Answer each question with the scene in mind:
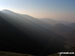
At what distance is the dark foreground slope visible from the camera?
19.9 ft

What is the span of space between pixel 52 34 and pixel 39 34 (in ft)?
1.45

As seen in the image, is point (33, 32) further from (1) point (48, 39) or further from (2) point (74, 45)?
(2) point (74, 45)

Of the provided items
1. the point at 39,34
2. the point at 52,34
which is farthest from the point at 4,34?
the point at 52,34

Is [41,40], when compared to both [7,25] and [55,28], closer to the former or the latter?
[55,28]

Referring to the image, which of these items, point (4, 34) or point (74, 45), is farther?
point (74, 45)

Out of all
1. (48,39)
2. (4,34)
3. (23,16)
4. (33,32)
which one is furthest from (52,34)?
(4,34)

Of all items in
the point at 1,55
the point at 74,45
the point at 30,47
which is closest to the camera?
the point at 1,55

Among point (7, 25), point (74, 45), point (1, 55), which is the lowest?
point (1, 55)

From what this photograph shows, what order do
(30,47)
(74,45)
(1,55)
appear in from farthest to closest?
(74,45) < (30,47) < (1,55)

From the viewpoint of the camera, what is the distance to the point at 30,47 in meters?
6.24

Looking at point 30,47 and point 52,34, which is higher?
point 52,34

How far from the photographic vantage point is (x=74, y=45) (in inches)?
264

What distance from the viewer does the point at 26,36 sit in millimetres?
6309

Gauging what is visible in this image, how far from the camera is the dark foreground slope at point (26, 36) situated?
607cm
